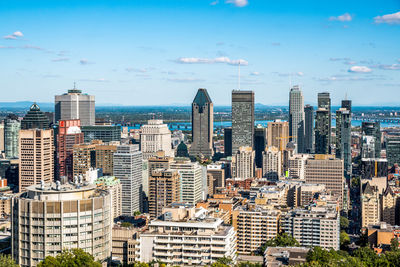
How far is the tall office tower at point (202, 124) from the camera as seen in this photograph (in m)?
159

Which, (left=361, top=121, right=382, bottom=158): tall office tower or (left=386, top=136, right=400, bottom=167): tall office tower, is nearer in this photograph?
(left=386, top=136, right=400, bottom=167): tall office tower

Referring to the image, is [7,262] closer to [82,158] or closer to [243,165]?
[82,158]

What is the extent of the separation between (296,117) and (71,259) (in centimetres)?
15507

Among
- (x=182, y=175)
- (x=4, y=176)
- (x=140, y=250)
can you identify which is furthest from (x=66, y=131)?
(x=140, y=250)

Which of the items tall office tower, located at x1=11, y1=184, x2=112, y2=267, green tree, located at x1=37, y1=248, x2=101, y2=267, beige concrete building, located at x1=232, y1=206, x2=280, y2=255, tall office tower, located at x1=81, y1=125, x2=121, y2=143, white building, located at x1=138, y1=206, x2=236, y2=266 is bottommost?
beige concrete building, located at x1=232, y1=206, x2=280, y2=255

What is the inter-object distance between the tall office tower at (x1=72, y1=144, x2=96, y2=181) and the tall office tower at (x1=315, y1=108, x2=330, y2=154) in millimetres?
65216

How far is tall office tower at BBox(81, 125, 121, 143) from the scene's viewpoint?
124m

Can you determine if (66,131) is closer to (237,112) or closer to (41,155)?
(41,155)

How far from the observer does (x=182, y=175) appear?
8019cm

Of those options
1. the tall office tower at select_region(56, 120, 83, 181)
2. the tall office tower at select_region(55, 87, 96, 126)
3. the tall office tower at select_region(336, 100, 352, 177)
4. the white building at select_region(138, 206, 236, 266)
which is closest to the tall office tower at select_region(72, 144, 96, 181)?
the tall office tower at select_region(56, 120, 83, 181)

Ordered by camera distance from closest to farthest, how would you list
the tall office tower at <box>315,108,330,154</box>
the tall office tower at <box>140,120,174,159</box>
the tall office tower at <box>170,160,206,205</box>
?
the tall office tower at <box>170,160,206,205</box>
the tall office tower at <box>140,120,174,159</box>
the tall office tower at <box>315,108,330,154</box>

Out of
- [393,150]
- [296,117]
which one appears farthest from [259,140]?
[296,117]

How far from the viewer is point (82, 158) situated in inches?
3681

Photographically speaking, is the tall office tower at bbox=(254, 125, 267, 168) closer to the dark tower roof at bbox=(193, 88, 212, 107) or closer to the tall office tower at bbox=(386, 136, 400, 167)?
the dark tower roof at bbox=(193, 88, 212, 107)
